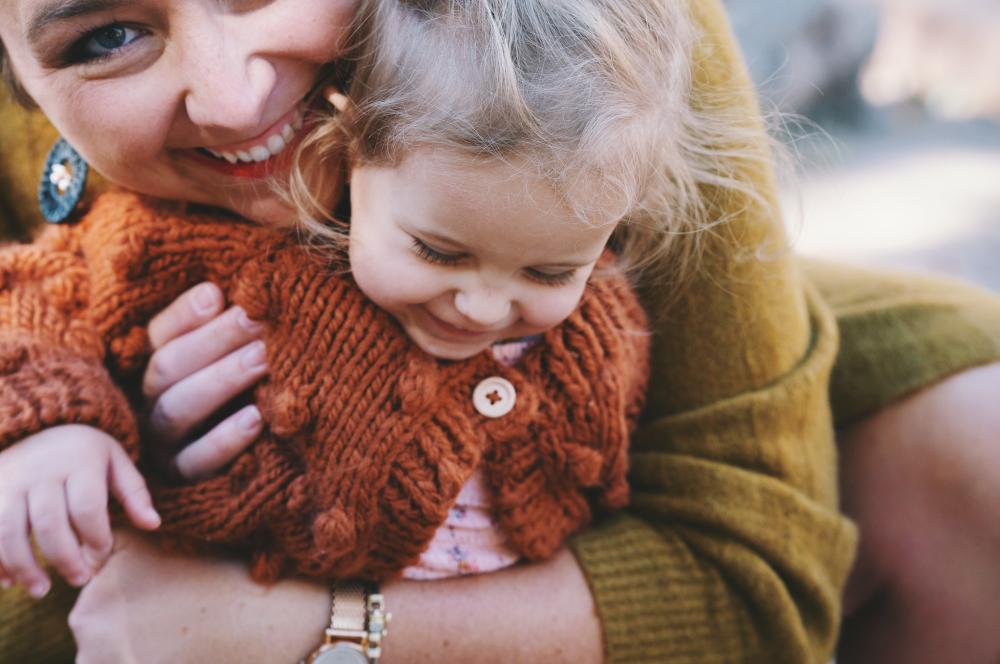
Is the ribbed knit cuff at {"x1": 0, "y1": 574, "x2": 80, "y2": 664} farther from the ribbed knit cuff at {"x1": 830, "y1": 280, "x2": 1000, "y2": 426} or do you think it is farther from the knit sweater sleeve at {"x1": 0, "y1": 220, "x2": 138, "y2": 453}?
the ribbed knit cuff at {"x1": 830, "y1": 280, "x2": 1000, "y2": 426}

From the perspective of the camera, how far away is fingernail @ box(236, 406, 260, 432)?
111 cm

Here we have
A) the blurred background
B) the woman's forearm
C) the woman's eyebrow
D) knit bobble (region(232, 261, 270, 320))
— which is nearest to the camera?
the woman's eyebrow

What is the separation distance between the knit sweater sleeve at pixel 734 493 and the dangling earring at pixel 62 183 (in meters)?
0.76

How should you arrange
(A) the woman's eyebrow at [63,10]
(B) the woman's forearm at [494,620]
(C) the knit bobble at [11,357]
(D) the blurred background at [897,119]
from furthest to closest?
(D) the blurred background at [897,119] < (B) the woman's forearm at [494,620] < (C) the knit bobble at [11,357] < (A) the woman's eyebrow at [63,10]

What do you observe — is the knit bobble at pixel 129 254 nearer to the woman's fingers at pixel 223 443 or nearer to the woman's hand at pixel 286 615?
the woman's fingers at pixel 223 443

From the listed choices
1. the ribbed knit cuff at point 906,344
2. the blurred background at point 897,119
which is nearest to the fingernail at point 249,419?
the ribbed knit cuff at point 906,344

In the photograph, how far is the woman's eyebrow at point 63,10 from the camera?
0.89 metres

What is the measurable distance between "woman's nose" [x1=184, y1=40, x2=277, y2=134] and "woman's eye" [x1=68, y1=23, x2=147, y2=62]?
0.25 feet

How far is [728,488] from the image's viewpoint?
1.26m

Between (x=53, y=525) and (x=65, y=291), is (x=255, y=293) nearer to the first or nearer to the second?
(x=65, y=291)

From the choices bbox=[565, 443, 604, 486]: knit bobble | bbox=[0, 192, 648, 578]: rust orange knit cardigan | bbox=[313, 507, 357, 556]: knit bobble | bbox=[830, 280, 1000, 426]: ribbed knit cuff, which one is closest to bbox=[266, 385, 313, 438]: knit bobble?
bbox=[0, 192, 648, 578]: rust orange knit cardigan

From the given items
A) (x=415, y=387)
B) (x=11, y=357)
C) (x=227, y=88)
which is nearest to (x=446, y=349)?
(x=415, y=387)

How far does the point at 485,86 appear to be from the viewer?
91 cm

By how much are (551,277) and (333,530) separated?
39cm
